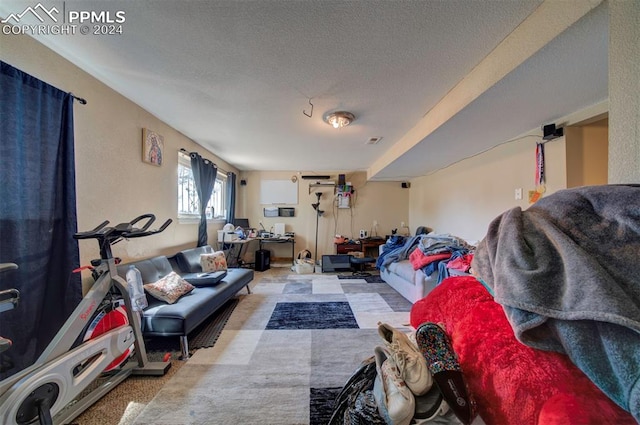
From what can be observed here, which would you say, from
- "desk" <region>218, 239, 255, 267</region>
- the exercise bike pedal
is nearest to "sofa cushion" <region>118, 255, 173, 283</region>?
the exercise bike pedal

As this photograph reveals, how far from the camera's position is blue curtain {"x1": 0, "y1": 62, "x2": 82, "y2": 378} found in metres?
1.36

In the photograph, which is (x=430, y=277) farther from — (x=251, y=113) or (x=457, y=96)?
(x=251, y=113)

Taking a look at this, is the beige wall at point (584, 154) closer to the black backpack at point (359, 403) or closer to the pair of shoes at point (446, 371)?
the pair of shoes at point (446, 371)

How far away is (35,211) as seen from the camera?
150 centimetres

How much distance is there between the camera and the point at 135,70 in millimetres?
1826

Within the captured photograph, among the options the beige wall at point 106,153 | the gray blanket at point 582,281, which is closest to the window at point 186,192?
the beige wall at point 106,153

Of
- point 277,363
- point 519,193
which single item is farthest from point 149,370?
point 519,193

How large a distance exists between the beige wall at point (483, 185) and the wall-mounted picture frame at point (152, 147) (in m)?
4.18

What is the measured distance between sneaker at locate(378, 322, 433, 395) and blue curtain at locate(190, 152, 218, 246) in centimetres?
346

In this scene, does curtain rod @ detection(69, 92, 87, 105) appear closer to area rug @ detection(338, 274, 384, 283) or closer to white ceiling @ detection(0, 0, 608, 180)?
white ceiling @ detection(0, 0, 608, 180)

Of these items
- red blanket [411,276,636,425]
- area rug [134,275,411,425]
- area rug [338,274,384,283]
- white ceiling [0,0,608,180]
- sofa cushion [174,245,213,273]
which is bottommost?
area rug [338,274,384,283]

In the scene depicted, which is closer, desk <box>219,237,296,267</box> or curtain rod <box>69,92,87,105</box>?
curtain rod <box>69,92,87,105</box>

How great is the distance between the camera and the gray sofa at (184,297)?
186 centimetres

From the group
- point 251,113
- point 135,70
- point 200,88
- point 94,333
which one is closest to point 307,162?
point 251,113
